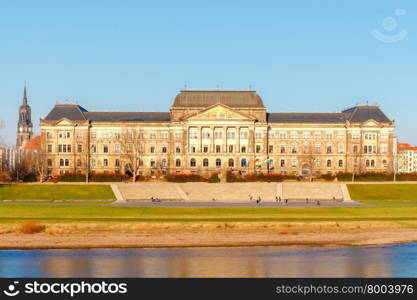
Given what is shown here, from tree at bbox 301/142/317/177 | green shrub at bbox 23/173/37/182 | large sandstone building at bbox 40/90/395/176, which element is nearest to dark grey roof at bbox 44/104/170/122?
large sandstone building at bbox 40/90/395/176

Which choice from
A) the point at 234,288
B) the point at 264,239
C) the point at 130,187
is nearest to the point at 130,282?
the point at 234,288

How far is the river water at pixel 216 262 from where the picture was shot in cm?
4294

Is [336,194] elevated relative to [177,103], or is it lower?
lower

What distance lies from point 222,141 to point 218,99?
906 cm

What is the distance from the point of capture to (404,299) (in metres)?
33.1

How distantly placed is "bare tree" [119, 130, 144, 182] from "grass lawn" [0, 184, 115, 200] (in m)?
32.3

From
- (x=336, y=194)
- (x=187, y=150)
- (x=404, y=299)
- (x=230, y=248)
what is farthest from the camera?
(x=187, y=150)

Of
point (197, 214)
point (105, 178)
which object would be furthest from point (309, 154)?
point (197, 214)

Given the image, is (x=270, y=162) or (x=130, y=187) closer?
(x=130, y=187)

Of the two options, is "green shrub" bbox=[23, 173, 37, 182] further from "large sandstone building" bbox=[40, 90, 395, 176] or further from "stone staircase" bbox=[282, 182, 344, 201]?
"stone staircase" bbox=[282, 182, 344, 201]

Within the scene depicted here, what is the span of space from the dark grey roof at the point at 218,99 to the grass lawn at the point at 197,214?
228ft

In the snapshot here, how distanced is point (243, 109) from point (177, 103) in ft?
46.3

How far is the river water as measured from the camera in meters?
42.9

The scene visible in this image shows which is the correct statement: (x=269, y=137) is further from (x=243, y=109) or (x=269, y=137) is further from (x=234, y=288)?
(x=234, y=288)
